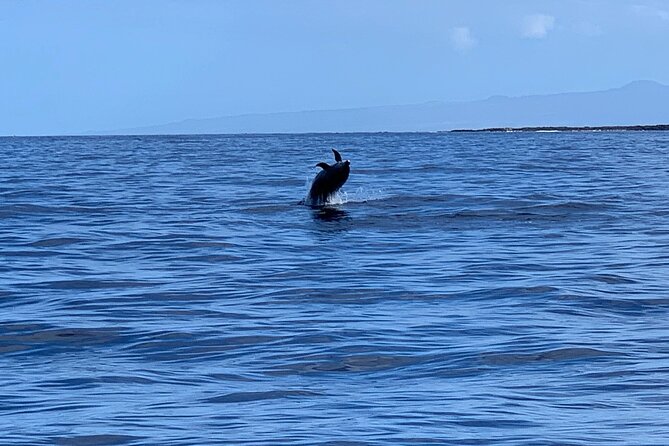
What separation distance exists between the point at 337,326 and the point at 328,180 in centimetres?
1590

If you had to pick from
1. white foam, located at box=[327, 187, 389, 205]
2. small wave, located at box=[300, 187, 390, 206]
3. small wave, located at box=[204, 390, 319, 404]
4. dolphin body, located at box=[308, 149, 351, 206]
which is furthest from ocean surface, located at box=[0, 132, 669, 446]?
white foam, located at box=[327, 187, 389, 205]

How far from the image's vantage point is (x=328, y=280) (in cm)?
1736

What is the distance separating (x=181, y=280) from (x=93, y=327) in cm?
396

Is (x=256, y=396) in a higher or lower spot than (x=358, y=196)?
lower

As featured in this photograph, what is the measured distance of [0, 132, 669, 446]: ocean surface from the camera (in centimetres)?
929

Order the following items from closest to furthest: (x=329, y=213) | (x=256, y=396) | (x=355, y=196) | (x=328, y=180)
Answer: (x=256, y=396) → (x=329, y=213) → (x=328, y=180) → (x=355, y=196)

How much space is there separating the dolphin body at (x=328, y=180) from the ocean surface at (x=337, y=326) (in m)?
0.69

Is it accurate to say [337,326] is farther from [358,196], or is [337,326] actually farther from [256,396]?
[358,196]

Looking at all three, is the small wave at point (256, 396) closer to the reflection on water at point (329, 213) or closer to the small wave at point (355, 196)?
the reflection on water at point (329, 213)

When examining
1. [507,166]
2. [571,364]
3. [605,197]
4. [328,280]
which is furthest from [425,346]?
[507,166]

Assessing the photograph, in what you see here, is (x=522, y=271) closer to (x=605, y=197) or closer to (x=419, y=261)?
(x=419, y=261)

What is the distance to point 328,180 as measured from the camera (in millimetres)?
29344

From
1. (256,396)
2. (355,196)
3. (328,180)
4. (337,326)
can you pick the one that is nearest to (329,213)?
(328,180)

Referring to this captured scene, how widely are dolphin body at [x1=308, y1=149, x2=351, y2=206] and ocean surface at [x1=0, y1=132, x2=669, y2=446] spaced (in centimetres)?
69
